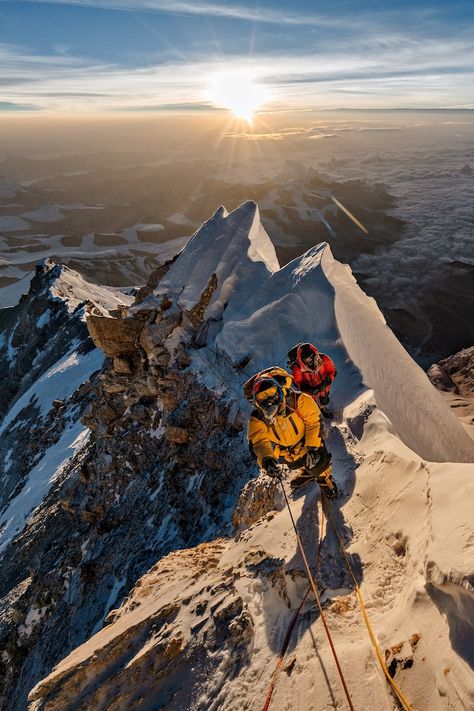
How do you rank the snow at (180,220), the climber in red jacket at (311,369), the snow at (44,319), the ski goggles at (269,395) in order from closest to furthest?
the ski goggles at (269,395)
the climber in red jacket at (311,369)
the snow at (44,319)
the snow at (180,220)

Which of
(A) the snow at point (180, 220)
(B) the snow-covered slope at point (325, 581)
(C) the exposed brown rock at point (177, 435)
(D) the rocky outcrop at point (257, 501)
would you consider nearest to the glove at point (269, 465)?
(B) the snow-covered slope at point (325, 581)

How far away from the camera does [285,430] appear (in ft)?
18.2

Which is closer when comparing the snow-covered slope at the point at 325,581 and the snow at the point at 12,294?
the snow-covered slope at the point at 325,581

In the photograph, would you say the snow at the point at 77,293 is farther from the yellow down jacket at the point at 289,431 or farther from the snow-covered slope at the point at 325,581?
the yellow down jacket at the point at 289,431

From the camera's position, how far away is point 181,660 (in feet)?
15.0

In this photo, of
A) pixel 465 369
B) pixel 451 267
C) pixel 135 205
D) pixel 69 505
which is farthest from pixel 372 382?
pixel 135 205

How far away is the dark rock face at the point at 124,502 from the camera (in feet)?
34.0

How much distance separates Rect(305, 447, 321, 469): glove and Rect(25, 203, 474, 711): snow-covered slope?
2.83 ft

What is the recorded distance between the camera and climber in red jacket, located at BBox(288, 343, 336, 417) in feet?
23.2

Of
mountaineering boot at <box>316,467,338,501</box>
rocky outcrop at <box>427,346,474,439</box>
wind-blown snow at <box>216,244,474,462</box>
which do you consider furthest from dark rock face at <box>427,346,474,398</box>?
mountaineering boot at <box>316,467,338,501</box>

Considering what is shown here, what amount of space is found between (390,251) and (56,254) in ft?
305

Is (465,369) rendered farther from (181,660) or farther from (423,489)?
(181,660)

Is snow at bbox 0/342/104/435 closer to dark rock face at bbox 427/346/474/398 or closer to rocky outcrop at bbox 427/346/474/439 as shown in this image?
rocky outcrop at bbox 427/346/474/439

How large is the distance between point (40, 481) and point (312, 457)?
17.3 meters
